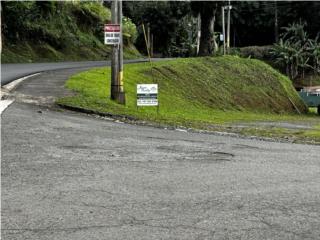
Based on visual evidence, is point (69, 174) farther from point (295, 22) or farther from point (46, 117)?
point (295, 22)

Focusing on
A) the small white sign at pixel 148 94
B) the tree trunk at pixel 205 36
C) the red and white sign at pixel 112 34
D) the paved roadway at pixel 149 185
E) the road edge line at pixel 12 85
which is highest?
the tree trunk at pixel 205 36

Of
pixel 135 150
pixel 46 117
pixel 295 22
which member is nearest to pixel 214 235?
pixel 135 150

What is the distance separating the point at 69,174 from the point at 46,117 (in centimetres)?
625

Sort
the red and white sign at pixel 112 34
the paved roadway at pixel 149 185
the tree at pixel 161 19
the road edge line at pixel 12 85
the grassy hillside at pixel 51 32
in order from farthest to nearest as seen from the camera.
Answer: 1. the tree at pixel 161 19
2. the grassy hillside at pixel 51 32
3. the road edge line at pixel 12 85
4. the red and white sign at pixel 112 34
5. the paved roadway at pixel 149 185

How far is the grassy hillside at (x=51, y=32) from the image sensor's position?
43.2 meters

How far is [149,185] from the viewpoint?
26.3 feet

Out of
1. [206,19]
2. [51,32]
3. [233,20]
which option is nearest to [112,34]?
[206,19]

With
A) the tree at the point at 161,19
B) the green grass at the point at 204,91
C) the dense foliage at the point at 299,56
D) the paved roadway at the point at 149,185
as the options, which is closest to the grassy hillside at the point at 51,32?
the green grass at the point at 204,91

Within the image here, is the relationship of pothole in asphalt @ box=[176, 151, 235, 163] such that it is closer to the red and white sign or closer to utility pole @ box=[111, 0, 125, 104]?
the red and white sign

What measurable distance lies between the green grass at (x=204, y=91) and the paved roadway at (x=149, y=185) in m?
4.86

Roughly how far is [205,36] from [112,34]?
24.6 meters

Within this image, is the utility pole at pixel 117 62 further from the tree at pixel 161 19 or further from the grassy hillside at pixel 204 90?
the tree at pixel 161 19

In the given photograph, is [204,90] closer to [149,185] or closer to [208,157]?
[208,157]

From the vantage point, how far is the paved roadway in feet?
19.9
